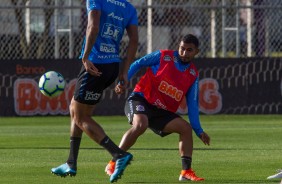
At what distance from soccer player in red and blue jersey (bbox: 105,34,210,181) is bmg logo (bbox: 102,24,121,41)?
0.84 m

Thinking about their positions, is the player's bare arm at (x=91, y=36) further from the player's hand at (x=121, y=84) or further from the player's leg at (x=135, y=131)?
the player's leg at (x=135, y=131)

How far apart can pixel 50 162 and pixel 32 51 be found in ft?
37.6

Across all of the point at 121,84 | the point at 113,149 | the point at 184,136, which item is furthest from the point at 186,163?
the point at 121,84

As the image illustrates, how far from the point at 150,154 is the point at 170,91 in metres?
2.72

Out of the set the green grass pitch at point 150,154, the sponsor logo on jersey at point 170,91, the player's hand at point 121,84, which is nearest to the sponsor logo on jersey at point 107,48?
the player's hand at point 121,84

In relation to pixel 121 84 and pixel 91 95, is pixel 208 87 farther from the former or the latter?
pixel 91 95

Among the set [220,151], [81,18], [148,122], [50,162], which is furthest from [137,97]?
[81,18]

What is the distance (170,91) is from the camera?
11.1 m

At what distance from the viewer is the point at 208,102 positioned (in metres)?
22.5

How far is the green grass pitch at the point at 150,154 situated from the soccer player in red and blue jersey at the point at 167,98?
468mm

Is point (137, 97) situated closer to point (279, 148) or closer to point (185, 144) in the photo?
point (185, 144)

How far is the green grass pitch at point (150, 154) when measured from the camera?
10.8 meters

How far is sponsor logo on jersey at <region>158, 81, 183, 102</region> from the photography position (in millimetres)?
11055

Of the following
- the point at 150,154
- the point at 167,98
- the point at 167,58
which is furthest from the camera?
the point at 150,154
